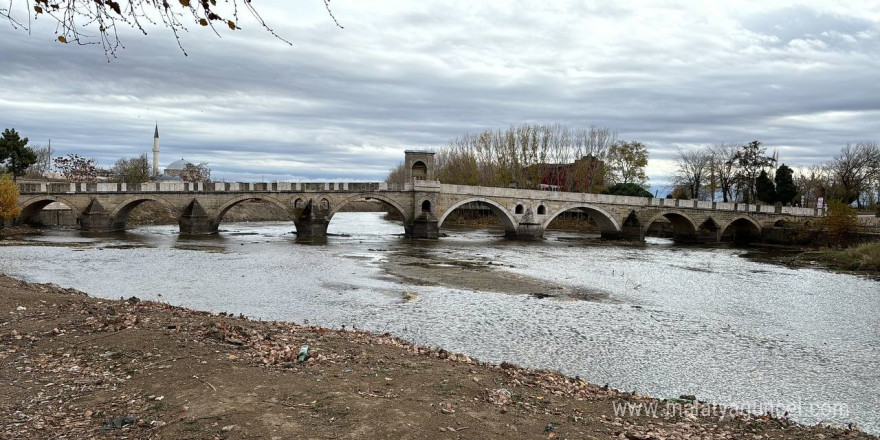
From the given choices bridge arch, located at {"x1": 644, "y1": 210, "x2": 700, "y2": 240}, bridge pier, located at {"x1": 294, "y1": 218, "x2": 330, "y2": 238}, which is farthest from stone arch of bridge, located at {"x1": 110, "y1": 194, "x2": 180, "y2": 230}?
bridge arch, located at {"x1": 644, "y1": 210, "x2": 700, "y2": 240}

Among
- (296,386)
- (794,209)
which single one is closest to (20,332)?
(296,386)

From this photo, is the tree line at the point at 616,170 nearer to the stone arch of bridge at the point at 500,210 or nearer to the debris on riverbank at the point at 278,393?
the stone arch of bridge at the point at 500,210

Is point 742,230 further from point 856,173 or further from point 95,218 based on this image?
point 95,218

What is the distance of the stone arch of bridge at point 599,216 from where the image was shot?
53.2 m

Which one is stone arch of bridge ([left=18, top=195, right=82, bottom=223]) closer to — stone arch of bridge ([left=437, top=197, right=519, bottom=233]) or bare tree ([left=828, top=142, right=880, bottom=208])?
stone arch of bridge ([left=437, top=197, right=519, bottom=233])

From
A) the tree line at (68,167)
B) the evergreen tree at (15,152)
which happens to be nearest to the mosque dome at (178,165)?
the tree line at (68,167)

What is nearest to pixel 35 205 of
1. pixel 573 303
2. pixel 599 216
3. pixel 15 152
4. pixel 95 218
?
pixel 95 218

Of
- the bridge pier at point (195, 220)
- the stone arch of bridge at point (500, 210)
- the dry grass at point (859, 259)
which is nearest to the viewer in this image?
the dry grass at point (859, 259)

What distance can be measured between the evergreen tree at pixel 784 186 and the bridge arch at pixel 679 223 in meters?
15.9

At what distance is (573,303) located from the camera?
20156mm

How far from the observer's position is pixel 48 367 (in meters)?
7.77

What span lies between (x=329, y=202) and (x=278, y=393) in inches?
1694

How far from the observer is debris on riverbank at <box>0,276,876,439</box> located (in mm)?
6145

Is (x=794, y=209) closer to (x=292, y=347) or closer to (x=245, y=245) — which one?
Answer: (x=245, y=245)
